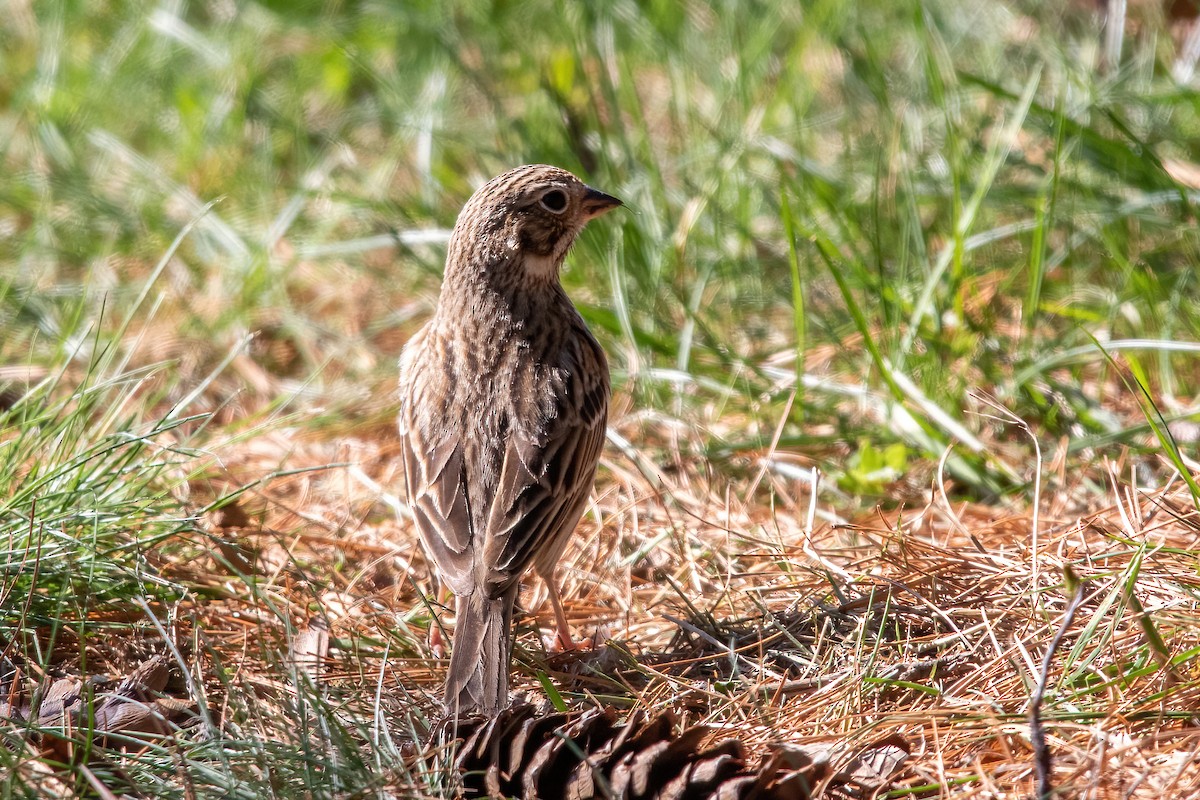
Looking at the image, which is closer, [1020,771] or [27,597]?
[1020,771]

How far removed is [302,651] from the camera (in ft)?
12.2

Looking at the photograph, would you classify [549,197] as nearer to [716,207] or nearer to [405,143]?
[716,207]

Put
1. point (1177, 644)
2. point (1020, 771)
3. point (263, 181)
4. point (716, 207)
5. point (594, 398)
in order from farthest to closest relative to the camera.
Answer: point (263, 181) → point (716, 207) → point (594, 398) → point (1177, 644) → point (1020, 771)

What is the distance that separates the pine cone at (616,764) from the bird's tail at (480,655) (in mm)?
196

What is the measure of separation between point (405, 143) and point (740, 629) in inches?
161

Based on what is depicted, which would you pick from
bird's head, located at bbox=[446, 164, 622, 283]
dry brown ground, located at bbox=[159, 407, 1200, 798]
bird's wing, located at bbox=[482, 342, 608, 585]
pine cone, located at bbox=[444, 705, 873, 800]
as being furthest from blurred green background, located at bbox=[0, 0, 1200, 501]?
pine cone, located at bbox=[444, 705, 873, 800]

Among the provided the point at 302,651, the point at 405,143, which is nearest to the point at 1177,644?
the point at 302,651

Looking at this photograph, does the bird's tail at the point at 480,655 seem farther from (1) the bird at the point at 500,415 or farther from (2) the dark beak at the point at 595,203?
(2) the dark beak at the point at 595,203

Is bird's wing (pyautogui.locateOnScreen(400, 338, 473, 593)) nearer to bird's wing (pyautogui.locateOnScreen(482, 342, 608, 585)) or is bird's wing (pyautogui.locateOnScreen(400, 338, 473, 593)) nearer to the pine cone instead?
bird's wing (pyautogui.locateOnScreen(482, 342, 608, 585))

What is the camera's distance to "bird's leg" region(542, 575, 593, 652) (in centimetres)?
398

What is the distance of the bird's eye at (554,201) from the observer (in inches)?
174

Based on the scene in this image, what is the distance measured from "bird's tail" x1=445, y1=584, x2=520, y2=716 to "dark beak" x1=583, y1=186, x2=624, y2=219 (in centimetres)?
159

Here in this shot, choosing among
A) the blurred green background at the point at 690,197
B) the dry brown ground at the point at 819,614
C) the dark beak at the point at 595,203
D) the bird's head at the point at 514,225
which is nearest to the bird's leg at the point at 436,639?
the dry brown ground at the point at 819,614

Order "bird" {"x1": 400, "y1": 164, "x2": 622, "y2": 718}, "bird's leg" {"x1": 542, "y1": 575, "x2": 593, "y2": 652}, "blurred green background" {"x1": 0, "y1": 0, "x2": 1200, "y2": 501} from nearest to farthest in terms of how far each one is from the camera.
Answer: "bird" {"x1": 400, "y1": 164, "x2": 622, "y2": 718}, "bird's leg" {"x1": 542, "y1": 575, "x2": 593, "y2": 652}, "blurred green background" {"x1": 0, "y1": 0, "x2": 1200, "y2": 501}
